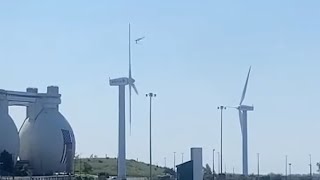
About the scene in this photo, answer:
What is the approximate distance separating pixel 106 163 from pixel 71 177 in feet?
186

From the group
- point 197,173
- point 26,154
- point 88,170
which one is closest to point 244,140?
point 88,170

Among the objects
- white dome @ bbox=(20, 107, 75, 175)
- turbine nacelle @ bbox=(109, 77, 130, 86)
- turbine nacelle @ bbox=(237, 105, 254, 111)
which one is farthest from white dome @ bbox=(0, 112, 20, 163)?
turbine nacelle @ bbox=(237, 105, 254, 111)

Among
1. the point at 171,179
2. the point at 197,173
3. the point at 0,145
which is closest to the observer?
the point at 197,173

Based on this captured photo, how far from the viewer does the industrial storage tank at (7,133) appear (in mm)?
120750

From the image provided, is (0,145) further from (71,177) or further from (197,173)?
(197,173)

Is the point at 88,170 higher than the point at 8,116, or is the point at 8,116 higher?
the point at 8,116

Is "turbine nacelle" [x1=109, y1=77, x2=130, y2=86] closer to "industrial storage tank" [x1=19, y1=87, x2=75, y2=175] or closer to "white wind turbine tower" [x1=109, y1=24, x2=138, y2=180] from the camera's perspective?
"white wind turbine tower" [x1=109, y1=24, x2=138, y2=180]

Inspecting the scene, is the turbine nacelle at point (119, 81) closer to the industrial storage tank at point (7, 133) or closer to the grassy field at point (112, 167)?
the industrial storage tank at point (7, 133)

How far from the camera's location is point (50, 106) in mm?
132250

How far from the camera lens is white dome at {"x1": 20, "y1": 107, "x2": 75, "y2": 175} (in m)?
129

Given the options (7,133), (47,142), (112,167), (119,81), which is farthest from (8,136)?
(112,167)

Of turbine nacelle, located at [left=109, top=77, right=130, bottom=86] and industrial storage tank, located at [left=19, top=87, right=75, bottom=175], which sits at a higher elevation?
turbine nacelle, located at [left=109, top=77, right=130, bottom=86]

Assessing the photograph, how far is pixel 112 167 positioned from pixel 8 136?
35.0m

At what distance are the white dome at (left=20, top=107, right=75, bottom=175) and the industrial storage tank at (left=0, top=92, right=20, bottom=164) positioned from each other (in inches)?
225
